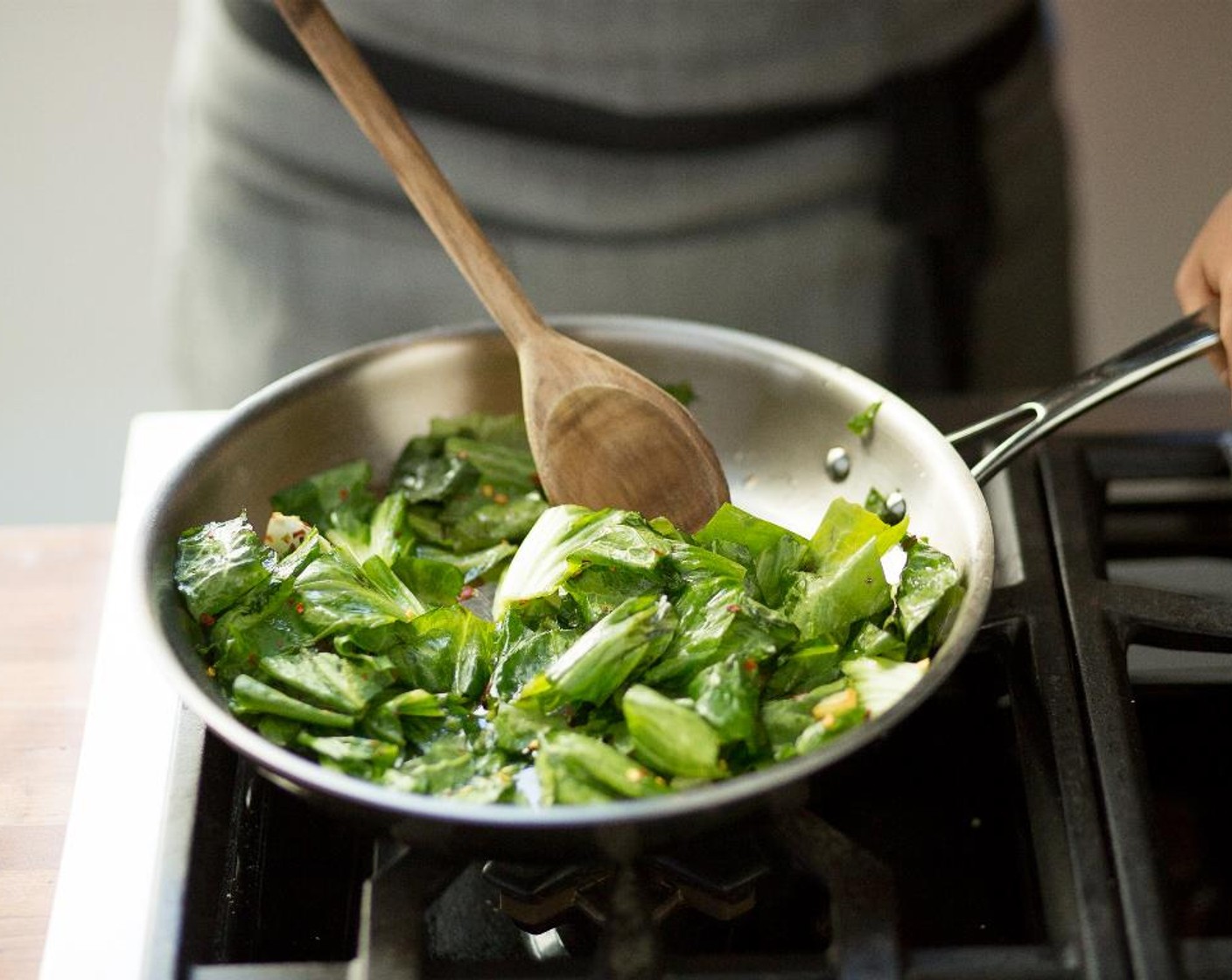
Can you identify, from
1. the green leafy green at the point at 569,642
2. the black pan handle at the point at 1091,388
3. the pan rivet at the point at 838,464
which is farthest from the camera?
the pan rivet at the point at 838,464

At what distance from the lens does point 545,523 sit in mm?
1236

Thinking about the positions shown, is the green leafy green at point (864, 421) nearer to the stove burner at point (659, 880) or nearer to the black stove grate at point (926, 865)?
the black stove grate at point (926, 865)

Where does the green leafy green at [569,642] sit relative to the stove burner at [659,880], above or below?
above

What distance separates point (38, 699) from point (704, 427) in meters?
0.67

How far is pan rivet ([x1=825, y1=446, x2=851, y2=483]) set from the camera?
1.35 metres

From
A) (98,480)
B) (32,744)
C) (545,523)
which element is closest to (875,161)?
(545,523)

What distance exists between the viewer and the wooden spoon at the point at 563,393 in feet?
4.28

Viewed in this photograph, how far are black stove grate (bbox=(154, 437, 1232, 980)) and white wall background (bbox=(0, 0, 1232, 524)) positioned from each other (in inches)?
78.6

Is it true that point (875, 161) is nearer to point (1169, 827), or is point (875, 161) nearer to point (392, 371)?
point (392, 371)

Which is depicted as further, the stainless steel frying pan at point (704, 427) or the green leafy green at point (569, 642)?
the green leafy green at point (569, 642)

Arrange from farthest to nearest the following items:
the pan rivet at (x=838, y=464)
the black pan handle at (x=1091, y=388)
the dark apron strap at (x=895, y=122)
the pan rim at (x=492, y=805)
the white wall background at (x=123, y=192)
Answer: the white wall background at (x=123, y=192)
the dark apron strap at (x=895, y=122)
the pan rivet at (x=838, y=464)
the black pan handle at (x=1091, y=388)
the pan rim at (x=492, y=805)

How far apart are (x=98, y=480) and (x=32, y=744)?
1.87 metres

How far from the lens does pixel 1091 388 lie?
1221 mm

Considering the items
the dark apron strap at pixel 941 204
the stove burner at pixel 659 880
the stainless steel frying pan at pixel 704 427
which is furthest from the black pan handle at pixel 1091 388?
the dark apron strap at pixel 941 204
